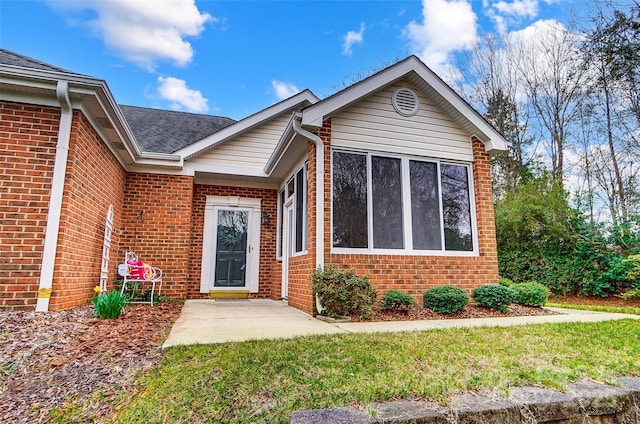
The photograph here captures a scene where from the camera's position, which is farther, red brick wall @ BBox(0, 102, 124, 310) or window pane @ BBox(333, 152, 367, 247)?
window pane @ BBox(333, 152, 367, 247)

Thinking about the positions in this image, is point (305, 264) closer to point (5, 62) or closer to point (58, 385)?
point (58, 385)

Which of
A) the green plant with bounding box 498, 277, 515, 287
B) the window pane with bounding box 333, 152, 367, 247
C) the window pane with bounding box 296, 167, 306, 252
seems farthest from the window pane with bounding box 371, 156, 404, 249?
Result: the green plant with bounding box 498, 277, 515, 287

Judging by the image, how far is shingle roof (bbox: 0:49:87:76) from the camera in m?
4.38

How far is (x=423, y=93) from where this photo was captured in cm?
665

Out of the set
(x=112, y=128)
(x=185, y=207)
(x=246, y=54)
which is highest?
(x=246, y=54)

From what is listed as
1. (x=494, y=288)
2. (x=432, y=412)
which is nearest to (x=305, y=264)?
(x=494, y=288)

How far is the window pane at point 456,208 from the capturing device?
6.40 metres

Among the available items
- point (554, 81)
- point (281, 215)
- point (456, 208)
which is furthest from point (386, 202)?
point (554, 81)

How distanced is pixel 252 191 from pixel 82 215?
433cm

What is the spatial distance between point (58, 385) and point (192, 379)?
0.99m

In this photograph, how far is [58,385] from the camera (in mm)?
2449

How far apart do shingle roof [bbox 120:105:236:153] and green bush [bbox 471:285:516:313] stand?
6.75 metres

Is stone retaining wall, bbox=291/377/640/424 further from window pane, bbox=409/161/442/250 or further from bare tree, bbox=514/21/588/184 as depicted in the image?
bare tree, bbox=514/21/588/184

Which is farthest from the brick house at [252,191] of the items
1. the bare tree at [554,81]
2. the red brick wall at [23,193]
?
the bare tree at [554,81]
